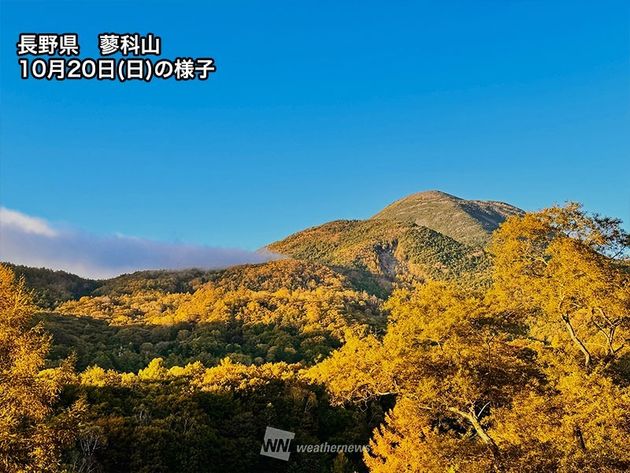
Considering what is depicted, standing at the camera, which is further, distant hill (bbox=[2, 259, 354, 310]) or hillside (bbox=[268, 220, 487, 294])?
hillside (bbox=[268, 220, 487, 294])

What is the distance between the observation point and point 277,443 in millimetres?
37219

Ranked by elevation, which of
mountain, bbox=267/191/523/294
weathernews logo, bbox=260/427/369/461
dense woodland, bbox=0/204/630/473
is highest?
mountain, bbox=267/191/523/294

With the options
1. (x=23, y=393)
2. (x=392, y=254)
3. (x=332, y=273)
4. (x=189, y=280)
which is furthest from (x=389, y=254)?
(x=23, y=393)

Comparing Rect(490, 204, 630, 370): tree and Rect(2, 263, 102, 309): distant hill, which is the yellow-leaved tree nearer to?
Rect(490, 204, 630, 370): tree

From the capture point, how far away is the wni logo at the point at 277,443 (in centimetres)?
3631

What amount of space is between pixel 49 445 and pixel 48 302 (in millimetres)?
107397

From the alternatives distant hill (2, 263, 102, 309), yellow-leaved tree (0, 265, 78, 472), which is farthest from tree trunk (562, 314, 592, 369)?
distant hill (2, 263, 102, 309)

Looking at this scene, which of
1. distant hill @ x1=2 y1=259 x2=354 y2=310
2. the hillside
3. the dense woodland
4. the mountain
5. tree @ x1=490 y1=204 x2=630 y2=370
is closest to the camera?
the dense woodland

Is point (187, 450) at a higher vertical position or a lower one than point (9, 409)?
lower

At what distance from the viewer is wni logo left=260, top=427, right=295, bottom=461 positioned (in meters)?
36.3

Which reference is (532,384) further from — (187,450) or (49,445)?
(187,450)

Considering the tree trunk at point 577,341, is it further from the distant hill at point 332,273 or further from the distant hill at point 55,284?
the distant hill at point 55,284

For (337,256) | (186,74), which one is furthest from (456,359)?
(337,256)

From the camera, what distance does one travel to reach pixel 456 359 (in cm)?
1655
